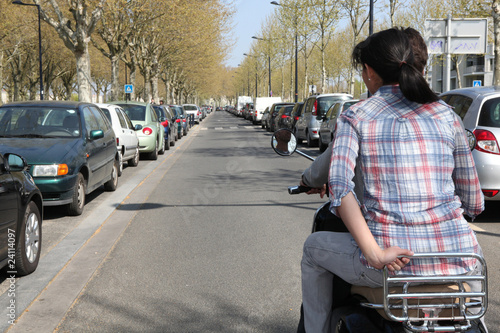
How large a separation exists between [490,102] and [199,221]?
3.84 m

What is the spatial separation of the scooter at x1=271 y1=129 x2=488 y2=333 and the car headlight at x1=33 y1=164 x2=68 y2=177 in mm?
6033

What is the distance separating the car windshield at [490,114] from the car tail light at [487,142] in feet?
0.49

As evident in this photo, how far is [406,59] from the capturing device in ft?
7.49

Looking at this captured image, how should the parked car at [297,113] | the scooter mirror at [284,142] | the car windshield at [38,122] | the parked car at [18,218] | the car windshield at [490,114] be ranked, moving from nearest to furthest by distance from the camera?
the scooter mirror at [284,142] < the parked car at [18,218] < the car windshield at [490,114] < the car windshield at [38,122] < the parked car at [297,113]

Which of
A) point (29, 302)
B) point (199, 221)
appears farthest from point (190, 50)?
point (29, 302)

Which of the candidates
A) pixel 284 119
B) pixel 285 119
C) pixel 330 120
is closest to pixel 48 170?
pixel 330 120

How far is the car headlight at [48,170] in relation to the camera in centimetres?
769

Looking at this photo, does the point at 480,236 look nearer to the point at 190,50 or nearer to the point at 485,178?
the point at 485,178

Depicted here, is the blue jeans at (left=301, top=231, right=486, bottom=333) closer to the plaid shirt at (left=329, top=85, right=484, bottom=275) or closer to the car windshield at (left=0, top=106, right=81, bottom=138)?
the plaid shirt at (left=329, top=85, right=484, bottom=275)

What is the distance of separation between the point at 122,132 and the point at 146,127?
10.7ft

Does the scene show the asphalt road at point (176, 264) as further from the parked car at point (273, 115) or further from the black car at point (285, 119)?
the parked car at point (273, 115)

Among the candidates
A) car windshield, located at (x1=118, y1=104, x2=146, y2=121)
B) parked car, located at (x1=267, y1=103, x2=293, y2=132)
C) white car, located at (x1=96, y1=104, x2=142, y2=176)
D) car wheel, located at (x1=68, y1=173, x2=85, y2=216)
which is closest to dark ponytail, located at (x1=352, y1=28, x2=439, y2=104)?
car wheel, located at (x1=68, y1=173, x2=85, y2=216)

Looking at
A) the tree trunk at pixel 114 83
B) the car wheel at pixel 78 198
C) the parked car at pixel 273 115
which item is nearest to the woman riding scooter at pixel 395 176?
the car wheel at pixel 78 198

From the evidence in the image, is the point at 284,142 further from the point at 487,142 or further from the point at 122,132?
the point at 122,132
